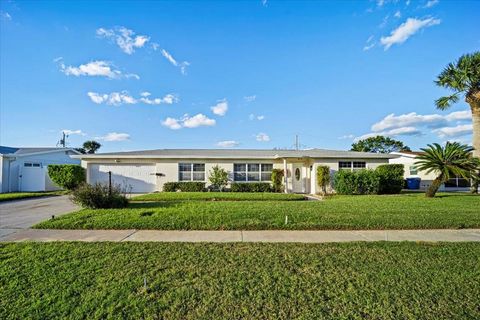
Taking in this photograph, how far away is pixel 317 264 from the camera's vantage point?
4.12m

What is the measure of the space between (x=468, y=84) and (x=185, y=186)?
20701 millimetres

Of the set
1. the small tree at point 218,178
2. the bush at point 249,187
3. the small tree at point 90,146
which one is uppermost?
the small tree at point 90,146

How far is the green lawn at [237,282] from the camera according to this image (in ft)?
9.24

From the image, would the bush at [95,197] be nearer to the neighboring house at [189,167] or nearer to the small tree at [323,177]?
the neighboring house at [189,167]

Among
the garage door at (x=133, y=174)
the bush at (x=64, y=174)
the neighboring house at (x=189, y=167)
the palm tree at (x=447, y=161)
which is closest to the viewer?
the palm tree at (x=447, y=161)

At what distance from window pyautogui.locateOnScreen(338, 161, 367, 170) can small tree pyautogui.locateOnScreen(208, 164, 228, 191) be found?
27.8ft

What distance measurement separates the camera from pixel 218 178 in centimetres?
1739

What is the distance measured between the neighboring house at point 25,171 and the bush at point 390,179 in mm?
22776

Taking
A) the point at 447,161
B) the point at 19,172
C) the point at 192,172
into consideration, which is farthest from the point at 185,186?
the point at 447,161

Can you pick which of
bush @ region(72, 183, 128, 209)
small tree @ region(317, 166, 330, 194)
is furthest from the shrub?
bush @ region(72, 183, 128, 209)

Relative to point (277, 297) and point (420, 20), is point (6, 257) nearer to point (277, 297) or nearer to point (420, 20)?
point (277, 297)

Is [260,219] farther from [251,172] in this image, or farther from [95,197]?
Answer: [251,172]

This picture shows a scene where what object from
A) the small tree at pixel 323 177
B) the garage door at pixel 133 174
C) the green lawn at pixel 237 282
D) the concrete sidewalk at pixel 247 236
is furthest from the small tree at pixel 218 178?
the green lawn at pixel 237 282

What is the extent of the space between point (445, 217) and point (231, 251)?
7372 mm
